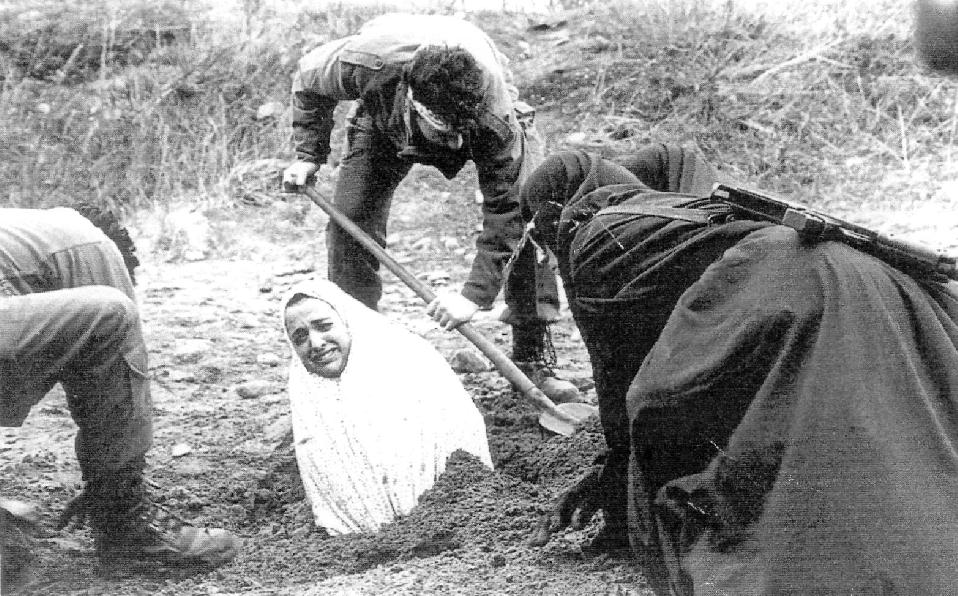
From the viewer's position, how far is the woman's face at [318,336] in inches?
110

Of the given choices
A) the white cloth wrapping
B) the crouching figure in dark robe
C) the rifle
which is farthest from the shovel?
the rifle

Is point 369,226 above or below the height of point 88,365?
below

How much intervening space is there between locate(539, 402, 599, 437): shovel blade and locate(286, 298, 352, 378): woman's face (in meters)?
0.86

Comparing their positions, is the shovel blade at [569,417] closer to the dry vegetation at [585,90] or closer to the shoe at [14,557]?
the shoe at [14,557]

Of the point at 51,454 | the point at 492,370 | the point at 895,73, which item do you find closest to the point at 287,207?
the point at 492,370

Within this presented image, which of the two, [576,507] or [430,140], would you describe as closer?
[576,507]

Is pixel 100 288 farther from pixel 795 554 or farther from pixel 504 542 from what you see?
pixel 795 554

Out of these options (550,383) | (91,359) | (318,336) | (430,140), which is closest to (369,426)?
(318,336)

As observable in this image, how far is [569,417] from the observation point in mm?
3359

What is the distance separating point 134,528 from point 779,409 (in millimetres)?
1708

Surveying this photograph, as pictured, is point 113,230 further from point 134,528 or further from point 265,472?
point 265,472

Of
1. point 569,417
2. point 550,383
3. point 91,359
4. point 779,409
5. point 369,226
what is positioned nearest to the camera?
point 779,409

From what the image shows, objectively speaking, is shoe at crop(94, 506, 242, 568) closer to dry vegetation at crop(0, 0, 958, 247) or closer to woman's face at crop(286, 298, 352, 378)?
woman's face at crop(286, 298, 352, 378)

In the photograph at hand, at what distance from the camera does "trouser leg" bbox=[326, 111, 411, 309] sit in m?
3.81
